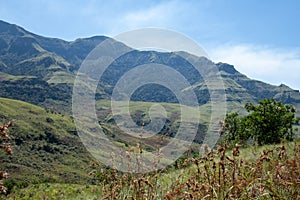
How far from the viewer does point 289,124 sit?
49844mm

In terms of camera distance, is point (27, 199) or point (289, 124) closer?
point (27, 199)

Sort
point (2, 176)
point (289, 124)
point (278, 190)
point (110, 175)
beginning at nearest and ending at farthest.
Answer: point (2, 176), point (278, 190), point (110, 175), point (289, 124)

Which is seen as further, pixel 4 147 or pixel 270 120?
pixel 270 120

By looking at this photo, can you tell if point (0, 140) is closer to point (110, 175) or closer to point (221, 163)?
point (221, 163)

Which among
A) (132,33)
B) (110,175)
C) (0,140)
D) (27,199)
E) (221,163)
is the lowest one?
(27,199)

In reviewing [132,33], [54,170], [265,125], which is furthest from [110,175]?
[54,170]

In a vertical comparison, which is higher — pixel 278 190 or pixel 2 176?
pixel 2 176

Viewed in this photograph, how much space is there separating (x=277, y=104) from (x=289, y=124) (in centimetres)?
434

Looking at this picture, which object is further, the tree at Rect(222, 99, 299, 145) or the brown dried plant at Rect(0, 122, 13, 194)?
the tree at Rect(222, 99, 299, 145)

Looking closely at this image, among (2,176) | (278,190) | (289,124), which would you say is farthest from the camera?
(289,124)

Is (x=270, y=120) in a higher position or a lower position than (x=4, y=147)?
lower

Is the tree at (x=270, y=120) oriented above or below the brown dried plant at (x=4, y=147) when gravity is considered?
below

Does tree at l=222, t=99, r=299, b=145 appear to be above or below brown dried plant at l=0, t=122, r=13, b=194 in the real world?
below

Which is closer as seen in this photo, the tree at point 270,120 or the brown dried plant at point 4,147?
the brown dried plant at point 4,147
